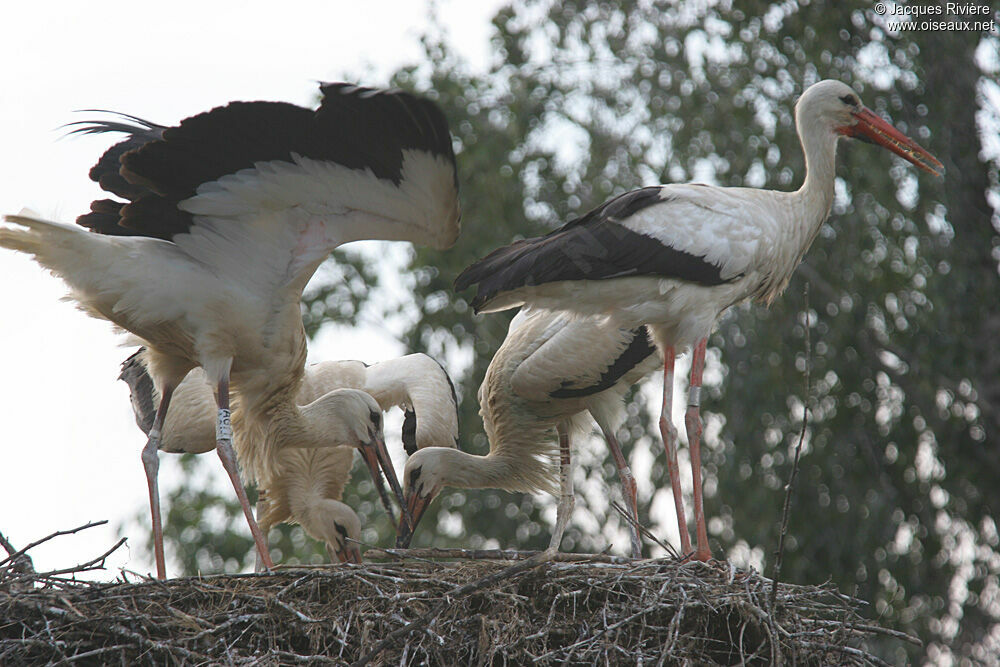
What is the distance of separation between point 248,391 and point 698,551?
2.16 metres

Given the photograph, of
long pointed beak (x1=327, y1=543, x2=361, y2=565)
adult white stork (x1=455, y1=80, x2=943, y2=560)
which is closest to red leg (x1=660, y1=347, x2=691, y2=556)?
adult white stork (x1=455, y1=80, x2=943, y2=560)

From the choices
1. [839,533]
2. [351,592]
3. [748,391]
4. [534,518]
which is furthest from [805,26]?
[351,592]

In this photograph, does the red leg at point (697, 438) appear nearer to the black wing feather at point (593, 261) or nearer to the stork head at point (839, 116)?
the black wing feather at point (593, 261)

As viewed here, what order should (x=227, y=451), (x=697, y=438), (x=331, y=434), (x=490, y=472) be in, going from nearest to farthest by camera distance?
(x=697, y=438) < (x=227, y=451) < (x=331, y=434) < (x=490, y=472)

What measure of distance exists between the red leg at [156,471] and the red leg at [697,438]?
7.42 ft

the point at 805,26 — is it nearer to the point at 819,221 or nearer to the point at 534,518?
the point at 819,221

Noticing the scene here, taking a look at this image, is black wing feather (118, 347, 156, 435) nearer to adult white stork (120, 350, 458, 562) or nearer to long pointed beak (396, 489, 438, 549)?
adult white stork (120, 350, 458, 562)

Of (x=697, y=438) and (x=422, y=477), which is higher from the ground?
(x=697, y=438)

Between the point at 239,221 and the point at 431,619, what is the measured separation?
6.11 ft

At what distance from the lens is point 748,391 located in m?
8.27

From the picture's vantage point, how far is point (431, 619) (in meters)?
3.87

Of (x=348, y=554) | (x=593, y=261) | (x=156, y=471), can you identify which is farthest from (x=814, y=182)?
(x=156, y=471)

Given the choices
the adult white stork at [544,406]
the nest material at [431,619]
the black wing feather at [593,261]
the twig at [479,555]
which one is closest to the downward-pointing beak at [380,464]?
the adult white stork at [544,406]

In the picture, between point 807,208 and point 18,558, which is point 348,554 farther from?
point 807,208
